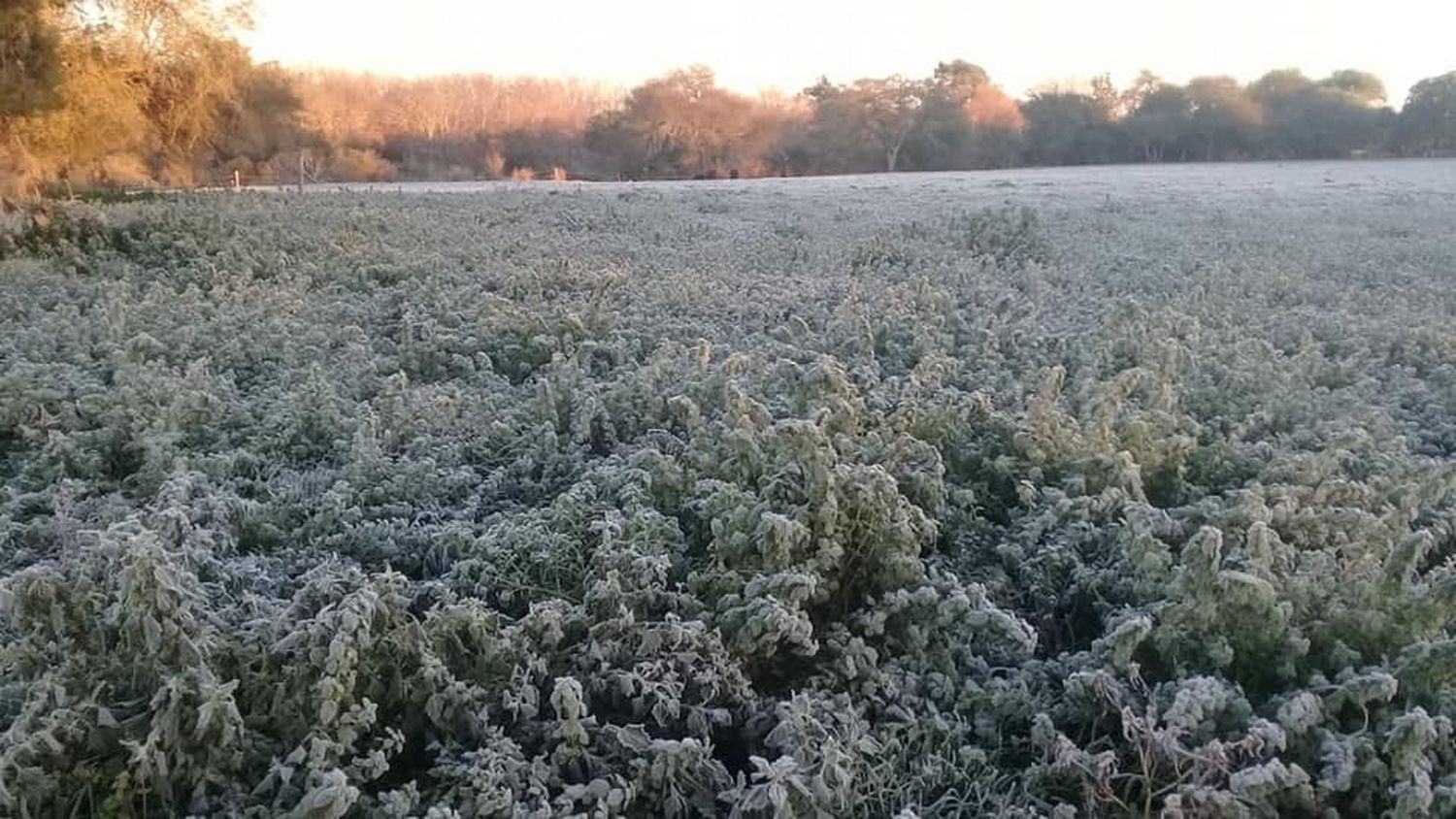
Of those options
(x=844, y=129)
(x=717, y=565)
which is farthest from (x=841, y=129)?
(x=717, y=565)

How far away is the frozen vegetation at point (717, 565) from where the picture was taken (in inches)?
113

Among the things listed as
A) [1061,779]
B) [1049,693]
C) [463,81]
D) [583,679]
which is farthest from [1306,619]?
[463,81]

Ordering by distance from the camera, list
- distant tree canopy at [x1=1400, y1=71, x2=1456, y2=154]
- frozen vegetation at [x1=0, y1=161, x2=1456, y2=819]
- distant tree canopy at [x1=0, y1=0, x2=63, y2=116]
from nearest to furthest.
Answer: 1. frozen vegetation at [x1=0, y1=161, x2=1456, y2=819]
2. distant tree canopy at [x1=0, y1=0, x2=63, y2=116]
3. distant tree canopy at [x1=1400, y1=71, x2=1456, y2=154]

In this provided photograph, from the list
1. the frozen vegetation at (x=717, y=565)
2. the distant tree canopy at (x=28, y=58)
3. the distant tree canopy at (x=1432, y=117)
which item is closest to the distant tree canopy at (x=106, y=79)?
the distant tree canopy at (x=28, y=58)

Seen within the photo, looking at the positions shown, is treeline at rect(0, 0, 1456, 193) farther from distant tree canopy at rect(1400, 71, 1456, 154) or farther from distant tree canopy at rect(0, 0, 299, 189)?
distant tree canopy at rect(0, 0, 299, 189)

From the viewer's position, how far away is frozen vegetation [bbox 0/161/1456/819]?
288 cm

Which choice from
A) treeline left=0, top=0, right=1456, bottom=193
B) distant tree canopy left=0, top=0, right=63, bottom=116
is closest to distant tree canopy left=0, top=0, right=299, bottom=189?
distant tree canopy left=0, top=0, right=63, bottom=116

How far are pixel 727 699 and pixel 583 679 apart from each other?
474mm

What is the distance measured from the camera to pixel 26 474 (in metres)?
5.01

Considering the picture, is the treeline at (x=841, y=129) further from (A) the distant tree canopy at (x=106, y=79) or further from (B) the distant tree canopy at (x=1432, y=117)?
(A) the distant tree canopy at (x=106, y=79)

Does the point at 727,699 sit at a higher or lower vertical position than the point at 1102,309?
lower

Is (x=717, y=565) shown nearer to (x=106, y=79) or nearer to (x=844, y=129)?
(x=106, y=79)

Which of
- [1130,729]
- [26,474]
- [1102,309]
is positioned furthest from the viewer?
[1102,309]

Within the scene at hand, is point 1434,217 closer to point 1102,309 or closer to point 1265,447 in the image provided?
point 1102,309
